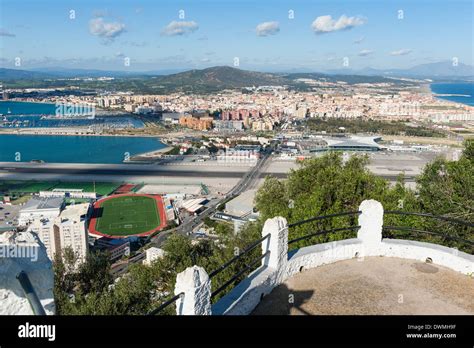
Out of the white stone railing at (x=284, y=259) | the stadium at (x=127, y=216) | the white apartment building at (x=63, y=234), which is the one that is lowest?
the stadium at (x=127, y=216)

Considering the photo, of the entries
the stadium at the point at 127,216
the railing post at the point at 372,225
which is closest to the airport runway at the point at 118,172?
the stadium at the point at 127,216

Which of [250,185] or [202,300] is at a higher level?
[202,300]

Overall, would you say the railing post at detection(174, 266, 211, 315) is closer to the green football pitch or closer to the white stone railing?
the white stone railing

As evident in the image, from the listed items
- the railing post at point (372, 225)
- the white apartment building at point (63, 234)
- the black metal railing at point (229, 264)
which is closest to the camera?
the black metal railing at point (229, 264)

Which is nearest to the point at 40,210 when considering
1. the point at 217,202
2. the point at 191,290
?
the point at 217,202

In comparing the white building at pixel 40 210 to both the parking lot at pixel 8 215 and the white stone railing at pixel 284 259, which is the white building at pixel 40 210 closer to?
the parking lot at pixel 8 215

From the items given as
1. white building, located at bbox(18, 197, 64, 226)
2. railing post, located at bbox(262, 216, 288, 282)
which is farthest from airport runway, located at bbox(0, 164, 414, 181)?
railing post, located at bbox(262, 216, 288, 282)
